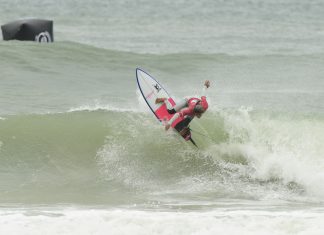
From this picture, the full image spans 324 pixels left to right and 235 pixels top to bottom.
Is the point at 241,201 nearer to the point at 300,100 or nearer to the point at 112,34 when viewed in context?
the point at 300,100

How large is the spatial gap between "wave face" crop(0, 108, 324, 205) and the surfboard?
2.01 ft

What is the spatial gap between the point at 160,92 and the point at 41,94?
5.64m

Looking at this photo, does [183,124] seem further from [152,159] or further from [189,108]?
[152,159]

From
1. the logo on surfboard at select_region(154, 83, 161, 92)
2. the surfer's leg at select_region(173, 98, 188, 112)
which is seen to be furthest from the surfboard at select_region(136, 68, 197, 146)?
the surfer's leg at select_region(173, 98, 188, 112)

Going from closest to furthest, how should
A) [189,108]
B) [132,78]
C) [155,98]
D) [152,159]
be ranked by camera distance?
[189,108]
[155,98]
[152,159]
[132,78]

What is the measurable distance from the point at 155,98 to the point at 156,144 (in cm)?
104

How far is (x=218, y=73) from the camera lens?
23.8 m

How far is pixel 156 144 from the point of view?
14.8 meters

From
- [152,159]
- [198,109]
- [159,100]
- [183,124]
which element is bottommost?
[152,159]

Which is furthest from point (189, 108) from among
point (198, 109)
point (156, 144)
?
point (156, 144)

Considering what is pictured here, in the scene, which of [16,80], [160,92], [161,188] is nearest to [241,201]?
[161,188]

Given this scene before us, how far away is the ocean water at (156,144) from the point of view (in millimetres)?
10156

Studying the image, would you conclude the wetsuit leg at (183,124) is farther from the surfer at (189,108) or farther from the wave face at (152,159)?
the wave face at (152,159)

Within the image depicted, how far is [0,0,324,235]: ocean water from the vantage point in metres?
10.2
